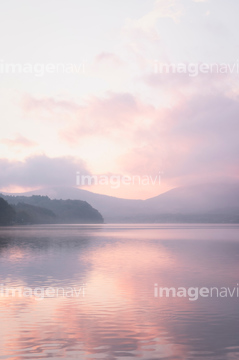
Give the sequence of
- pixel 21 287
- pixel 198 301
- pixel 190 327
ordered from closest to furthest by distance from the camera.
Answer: pixel 190 327
pixel 198 301
pixel 21 287

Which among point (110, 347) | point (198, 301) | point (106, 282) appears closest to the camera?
point (110, 347)

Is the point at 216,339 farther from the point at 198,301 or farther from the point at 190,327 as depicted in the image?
the point at 198,301

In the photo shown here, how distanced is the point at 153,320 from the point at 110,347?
16.1 ft

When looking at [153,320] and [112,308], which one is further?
[112,308]

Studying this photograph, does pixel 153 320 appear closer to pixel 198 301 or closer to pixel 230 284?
pixel 198 301

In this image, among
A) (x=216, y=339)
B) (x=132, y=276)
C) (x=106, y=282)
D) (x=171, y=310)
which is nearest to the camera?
(x=216, y=339)

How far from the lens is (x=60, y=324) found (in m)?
19.4

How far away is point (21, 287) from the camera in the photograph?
29.8 metres

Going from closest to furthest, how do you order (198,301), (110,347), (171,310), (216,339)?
(110,347) < (216,339) < (171,310) < (198,301)

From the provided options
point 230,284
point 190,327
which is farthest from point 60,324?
point 230,284

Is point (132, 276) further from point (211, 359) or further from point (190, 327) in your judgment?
point (211, 359)

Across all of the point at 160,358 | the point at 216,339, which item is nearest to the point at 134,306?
the point at 216,339

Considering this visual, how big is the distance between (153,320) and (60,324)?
421 centimetres

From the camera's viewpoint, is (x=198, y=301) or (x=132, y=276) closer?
(x=198, y=301)
